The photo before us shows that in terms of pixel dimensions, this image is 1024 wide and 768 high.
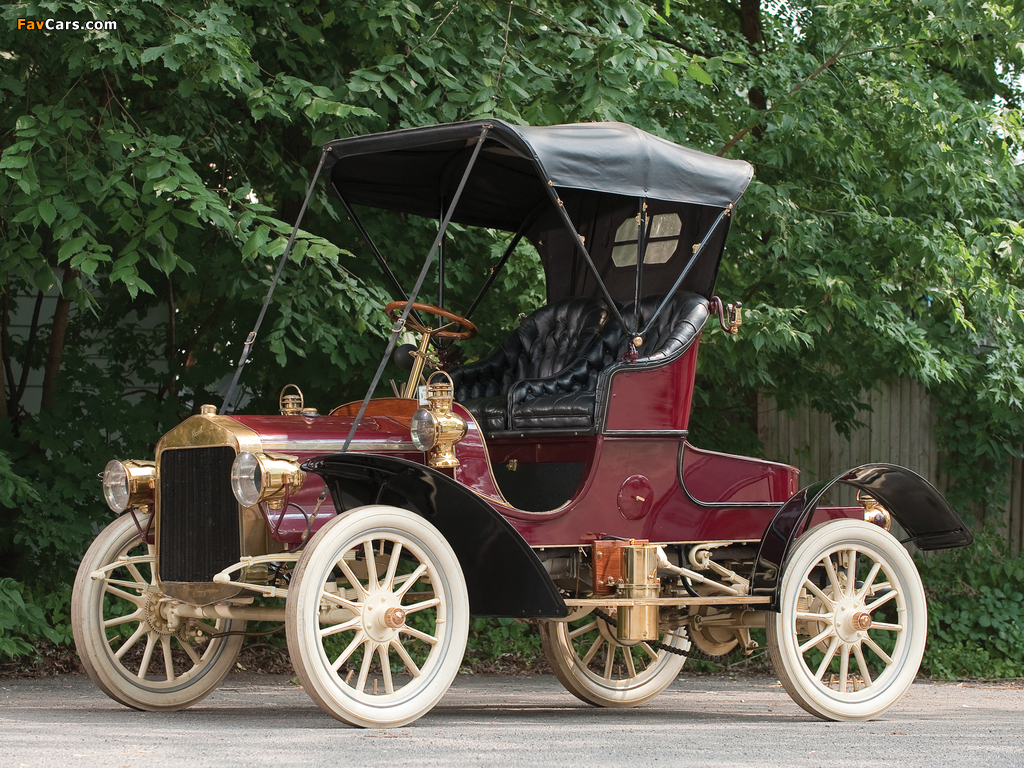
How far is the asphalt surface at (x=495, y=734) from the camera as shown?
4031mm

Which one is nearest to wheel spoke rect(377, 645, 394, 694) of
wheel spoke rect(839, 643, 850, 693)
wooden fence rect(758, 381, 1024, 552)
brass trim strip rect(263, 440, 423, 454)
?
brass trim strip rect(263, 440, 423, 454)

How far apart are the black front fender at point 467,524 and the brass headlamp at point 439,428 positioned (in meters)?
0.23

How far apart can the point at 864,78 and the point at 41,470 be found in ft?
20.1

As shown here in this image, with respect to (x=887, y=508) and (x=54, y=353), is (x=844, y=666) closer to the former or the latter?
(x=887, y=508)

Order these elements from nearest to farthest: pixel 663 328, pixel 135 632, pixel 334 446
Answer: pixel 334 446 < pixel 135 632 < pixel 663 328

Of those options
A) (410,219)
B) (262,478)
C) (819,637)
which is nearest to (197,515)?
(262,478)

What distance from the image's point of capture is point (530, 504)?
5.95m

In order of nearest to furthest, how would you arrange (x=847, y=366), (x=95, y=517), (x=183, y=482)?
(x=183, y=482) → (x=95, y=517) → (x=847, y=366)

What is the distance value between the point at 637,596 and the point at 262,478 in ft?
5.68

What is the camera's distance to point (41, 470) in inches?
330

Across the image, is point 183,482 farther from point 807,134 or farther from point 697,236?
point 807,134

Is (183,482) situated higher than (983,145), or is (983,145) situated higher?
(983,145)

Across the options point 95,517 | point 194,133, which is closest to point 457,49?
point 194,133

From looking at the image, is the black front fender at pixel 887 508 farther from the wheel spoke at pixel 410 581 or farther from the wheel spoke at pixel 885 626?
the wheel spoke at pixel 410 581
